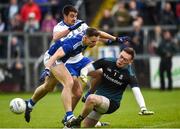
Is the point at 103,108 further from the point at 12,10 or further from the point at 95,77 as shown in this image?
the point at 12,10

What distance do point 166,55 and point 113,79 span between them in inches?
524

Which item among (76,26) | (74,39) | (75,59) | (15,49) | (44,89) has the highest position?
(76,26)

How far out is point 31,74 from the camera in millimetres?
27016

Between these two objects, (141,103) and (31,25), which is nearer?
(141,103)

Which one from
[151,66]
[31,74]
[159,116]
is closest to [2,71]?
[31,74]

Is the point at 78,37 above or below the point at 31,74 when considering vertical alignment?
above

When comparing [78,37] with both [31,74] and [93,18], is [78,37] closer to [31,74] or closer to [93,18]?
[31,74]

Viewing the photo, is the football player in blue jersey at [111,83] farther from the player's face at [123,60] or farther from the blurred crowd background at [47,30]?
the blurred crowd background at [47,30]

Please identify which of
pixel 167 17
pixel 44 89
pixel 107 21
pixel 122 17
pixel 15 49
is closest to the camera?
pixel 44 89

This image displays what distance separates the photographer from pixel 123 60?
44.3 feet

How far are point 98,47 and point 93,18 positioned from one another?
2609 mm

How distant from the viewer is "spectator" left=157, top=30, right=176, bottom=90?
26.4 m

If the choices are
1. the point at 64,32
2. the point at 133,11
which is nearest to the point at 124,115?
the point at 64,32

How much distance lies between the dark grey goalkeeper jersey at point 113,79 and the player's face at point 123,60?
Answer: 10cm
